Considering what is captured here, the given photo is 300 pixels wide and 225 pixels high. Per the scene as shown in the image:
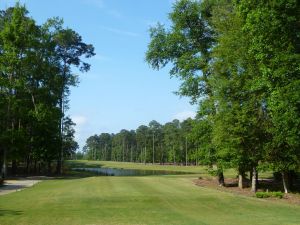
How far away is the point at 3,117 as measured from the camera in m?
50.7

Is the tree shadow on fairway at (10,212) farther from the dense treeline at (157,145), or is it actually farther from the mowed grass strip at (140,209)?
the dense treeline at (157,145)

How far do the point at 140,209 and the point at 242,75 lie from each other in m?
11.8

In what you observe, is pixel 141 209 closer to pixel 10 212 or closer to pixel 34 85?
pixel 10 212

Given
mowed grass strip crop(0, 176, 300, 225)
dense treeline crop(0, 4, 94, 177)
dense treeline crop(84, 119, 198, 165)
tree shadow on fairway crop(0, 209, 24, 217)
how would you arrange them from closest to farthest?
1. mowed grass strip crop(0, 176, 300, 225)
2. tree shadow on fairway crop(0, 209, 24, 217)
3. dense treeline crop(0, 4, 94, 177)
4. dense treeline crop(84, 119, 198, 165)

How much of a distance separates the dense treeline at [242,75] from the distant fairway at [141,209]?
158 inches

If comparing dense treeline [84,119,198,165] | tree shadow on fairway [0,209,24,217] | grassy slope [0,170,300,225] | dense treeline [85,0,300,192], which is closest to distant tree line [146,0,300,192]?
dense treeline [85,0,300,192]

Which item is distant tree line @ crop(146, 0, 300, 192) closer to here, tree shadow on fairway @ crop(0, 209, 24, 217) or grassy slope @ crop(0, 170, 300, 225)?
grassy slope @ crop(0, 170, 300, 225)

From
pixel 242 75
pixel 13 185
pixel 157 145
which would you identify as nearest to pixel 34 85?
pixel 13 185

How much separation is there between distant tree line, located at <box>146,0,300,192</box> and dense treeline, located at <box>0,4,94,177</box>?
17017mm

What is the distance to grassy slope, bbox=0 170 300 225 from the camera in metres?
16.5

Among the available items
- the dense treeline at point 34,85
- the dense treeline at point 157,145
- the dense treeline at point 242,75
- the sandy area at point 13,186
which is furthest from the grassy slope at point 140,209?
the dense treeline at point 157,145

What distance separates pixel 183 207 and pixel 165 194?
533 cm

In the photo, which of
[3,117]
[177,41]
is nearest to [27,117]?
[3,117]

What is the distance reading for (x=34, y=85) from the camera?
189 ft
